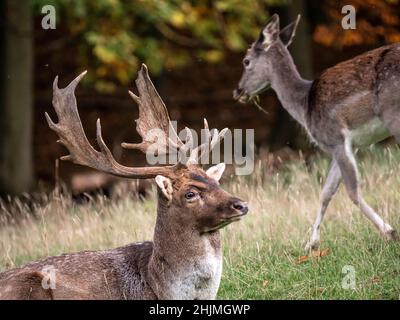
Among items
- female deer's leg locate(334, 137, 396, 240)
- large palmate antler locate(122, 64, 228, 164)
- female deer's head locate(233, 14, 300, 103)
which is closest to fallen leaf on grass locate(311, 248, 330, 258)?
female deer's leg locate(334, 137, 396, 240)

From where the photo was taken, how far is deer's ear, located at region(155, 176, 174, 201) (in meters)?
5.98

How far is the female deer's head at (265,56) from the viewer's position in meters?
9.20

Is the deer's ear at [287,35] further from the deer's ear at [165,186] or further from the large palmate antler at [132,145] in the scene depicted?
the deer's ear at [165,186]

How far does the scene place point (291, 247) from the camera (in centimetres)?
764

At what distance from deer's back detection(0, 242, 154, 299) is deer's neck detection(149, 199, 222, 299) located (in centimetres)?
19

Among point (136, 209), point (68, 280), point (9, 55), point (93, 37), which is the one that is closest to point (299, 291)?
point (68, 280)

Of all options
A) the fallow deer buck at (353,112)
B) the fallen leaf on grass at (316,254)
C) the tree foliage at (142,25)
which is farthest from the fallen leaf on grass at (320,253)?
the tree foliage at (142,25)

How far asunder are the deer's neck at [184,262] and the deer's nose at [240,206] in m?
0.32

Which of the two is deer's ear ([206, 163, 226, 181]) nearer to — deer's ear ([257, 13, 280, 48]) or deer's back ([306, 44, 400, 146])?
deer's back ([306, 44, 400, 146])

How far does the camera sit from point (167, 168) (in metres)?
6.15

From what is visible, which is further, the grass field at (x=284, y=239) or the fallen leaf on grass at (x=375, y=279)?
the grass field at (x=284, y=239)

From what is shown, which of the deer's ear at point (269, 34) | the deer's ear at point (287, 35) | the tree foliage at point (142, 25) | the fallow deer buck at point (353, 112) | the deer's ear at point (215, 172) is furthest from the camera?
the tree foliage at point (142, 25)
